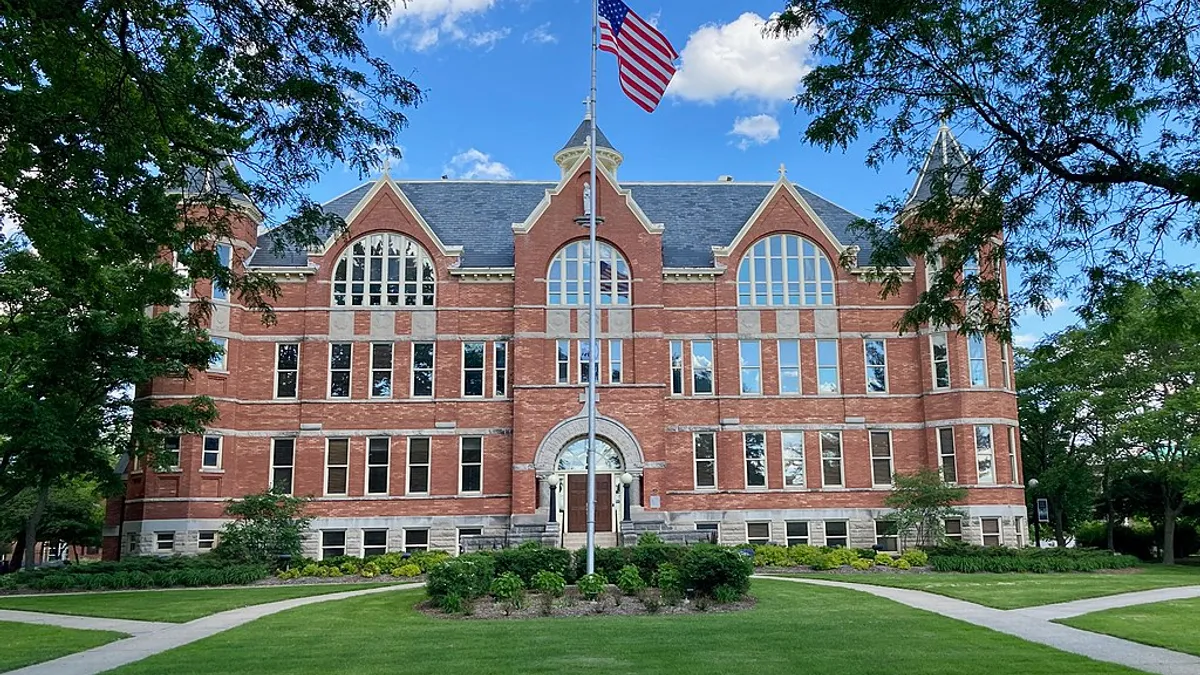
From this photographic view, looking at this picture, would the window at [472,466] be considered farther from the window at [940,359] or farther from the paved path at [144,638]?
the window at [940,359]

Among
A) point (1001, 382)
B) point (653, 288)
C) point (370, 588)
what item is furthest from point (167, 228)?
point (1001, 382)

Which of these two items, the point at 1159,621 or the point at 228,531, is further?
the point at 228,531

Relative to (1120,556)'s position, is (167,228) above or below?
above

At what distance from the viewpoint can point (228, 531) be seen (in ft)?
101

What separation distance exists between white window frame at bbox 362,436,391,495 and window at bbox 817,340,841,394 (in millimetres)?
16968

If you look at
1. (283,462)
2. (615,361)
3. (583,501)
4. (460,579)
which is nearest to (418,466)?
(283,462)

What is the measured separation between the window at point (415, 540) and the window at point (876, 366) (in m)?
18.0

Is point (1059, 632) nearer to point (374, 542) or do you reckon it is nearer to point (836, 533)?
point (836, 533)

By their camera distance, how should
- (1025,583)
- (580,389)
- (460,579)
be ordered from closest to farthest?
(460,579)
(1025,583)
(580,389)

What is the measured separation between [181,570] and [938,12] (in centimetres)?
2622

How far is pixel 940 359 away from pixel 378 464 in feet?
72.0

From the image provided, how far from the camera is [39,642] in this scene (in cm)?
1574

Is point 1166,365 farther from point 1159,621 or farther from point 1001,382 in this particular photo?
point 1159,621

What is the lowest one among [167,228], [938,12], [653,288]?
[167,228]
